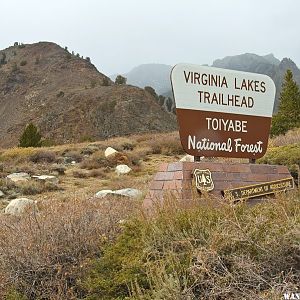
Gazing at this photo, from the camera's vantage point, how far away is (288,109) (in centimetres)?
3147

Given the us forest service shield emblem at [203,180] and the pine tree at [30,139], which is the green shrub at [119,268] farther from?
the pine tree at [30,139]

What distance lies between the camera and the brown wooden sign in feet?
21.7

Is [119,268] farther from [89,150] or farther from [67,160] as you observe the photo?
[89,150]

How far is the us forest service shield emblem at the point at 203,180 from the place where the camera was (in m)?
6.16

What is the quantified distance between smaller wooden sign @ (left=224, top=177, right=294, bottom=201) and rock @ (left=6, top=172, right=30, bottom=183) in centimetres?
1032

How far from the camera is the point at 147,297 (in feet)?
11.9

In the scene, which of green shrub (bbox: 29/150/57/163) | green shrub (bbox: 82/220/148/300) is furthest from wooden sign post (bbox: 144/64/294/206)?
green shrub (bbox: 29/150/57/163)

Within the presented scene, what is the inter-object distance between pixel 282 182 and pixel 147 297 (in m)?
3.80

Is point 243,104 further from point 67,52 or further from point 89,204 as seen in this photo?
point 67,52

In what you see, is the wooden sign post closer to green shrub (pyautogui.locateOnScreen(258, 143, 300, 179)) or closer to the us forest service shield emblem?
the us forest service shield emblem

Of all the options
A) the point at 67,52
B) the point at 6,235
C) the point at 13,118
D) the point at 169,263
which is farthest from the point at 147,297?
the point at 67,52

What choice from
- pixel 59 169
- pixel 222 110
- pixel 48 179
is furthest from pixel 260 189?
pixel 59 169

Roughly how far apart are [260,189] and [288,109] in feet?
85.3

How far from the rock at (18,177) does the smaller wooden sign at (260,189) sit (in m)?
10.3
